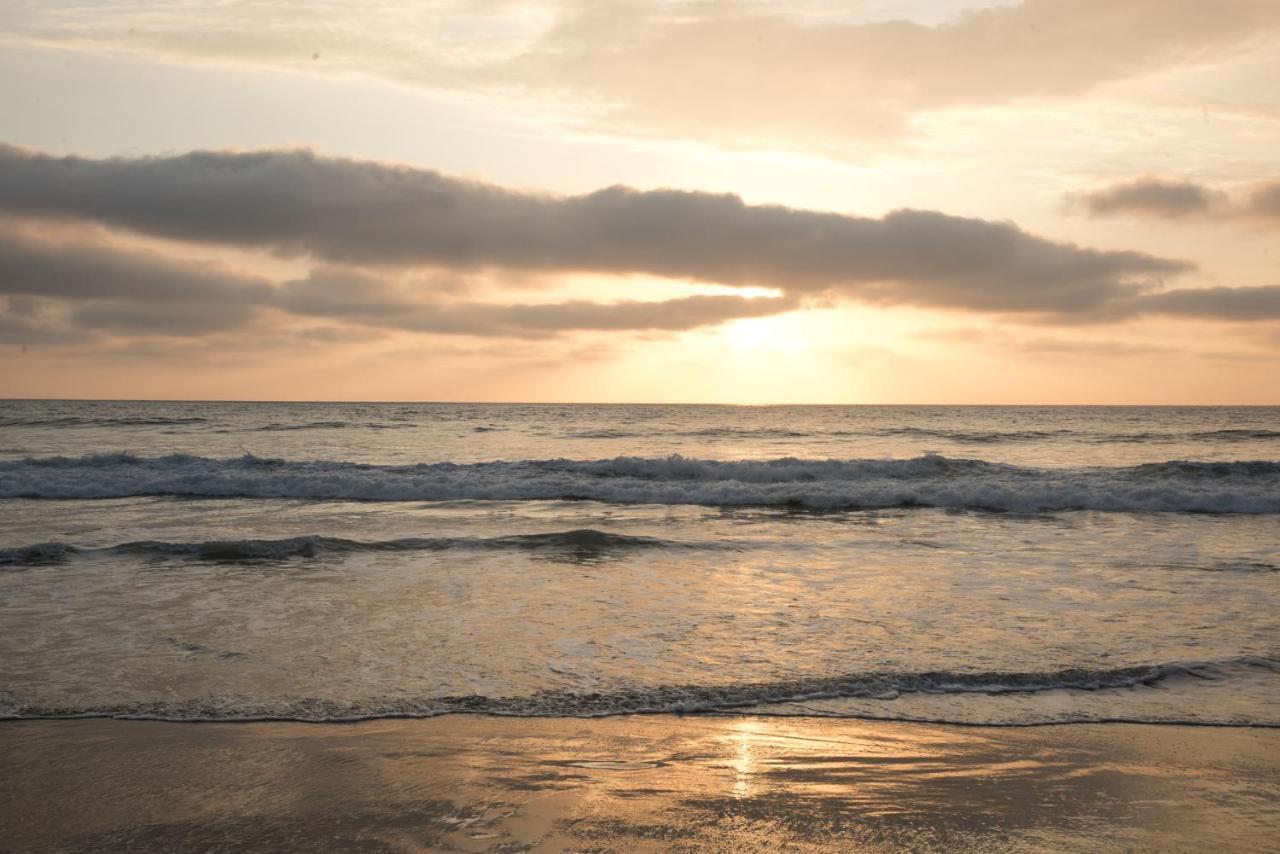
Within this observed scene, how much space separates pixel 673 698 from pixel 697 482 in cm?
1818

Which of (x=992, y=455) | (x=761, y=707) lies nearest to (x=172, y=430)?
(x=992, y=455)

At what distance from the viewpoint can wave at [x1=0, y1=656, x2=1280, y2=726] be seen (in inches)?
234

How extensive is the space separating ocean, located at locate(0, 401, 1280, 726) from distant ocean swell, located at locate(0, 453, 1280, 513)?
5.7 inches

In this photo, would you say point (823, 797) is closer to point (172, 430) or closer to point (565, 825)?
point (565, 825)

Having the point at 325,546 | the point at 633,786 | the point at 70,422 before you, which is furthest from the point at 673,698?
the point at 70,422

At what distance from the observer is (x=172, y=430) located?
49.4 m

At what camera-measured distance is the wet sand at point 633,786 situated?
163 inches

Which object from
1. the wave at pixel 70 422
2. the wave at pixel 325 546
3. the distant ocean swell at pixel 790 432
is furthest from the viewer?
the wave at pixel 70 422

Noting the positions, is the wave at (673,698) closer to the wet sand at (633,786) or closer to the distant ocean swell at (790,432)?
the wet sand at (633,786)

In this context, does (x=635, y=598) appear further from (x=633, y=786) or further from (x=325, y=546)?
(x=325, y=546)

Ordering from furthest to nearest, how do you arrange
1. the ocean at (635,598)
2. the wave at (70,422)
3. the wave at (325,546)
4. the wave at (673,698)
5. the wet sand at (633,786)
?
the wave at (70,422), the wave at (325,546), the ocean at (635,598), the wave at (673,698), the wet sand at (633,786)

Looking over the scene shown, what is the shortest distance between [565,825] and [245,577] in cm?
806

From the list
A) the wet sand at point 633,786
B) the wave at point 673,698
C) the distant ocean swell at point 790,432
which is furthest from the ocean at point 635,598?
the distant ocean swell at point 790,432

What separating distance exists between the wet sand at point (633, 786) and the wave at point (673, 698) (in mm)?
172
